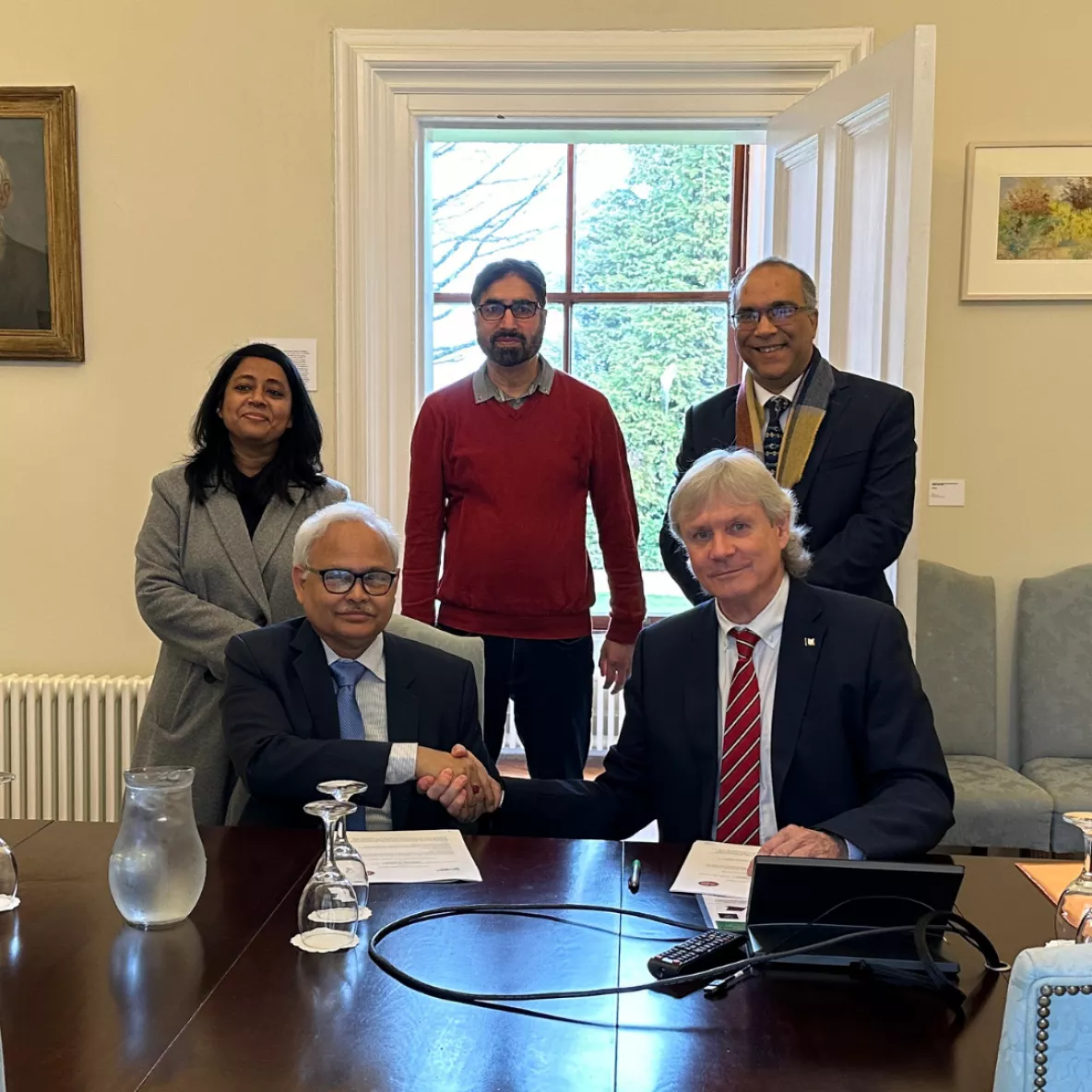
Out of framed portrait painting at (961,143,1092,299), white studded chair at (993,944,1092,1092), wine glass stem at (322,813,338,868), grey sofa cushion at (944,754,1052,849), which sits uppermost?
framed portrait painting at (961,143,1092,299)

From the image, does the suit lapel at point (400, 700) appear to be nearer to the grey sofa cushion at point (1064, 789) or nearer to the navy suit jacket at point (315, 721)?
the navy suit jacket at point (315, 721)

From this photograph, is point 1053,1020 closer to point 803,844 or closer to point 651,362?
point 803,844

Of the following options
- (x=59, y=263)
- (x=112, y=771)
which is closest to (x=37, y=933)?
(x=112, y=771)

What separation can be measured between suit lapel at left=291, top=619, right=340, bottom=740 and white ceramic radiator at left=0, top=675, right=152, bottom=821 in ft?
5.97

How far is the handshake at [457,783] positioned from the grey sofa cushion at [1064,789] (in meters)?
1.77

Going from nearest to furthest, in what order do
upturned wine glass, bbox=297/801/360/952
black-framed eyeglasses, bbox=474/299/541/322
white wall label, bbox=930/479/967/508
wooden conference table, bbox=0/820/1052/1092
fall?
wooden conference table, bbox=0/820/1052/1092
upturned wine glass, bbox=297/801/360/952
black-framed eyeglasses, bbox=474/299/541/322
white wall label, bbox=930/479/967/508

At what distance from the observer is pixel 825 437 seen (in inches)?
104

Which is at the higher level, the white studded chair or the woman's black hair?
the woman's black hair

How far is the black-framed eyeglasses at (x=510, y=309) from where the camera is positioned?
2861mm

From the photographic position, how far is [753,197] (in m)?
5.31

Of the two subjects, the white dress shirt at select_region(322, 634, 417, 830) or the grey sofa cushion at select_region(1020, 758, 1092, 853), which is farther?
the grey sofa cushion at select_region(1020, 758, 1092, 853)

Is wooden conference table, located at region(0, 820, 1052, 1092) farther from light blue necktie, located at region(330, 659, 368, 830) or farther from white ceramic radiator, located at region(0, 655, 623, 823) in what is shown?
white ceramic radiator, located at region(0, 655, 623, 823)

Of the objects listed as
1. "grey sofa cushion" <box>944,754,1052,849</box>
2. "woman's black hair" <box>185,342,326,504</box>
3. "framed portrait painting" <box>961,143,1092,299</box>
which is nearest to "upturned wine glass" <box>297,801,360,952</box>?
"woman's black hair" <box>185,342,326,504</box>

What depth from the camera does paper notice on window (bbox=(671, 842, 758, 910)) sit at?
5.14ft
